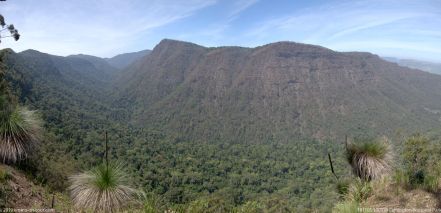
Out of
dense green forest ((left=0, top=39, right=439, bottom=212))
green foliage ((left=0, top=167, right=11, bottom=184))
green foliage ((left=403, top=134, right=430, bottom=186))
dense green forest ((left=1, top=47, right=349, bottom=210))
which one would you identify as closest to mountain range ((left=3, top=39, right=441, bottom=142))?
dense green forest ((left=0, top=39, right=439, bottom=212))

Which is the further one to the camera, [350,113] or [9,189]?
[350,113]

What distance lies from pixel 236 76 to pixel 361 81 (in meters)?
61.6

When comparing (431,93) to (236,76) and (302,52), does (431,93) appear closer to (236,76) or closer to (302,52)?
(302,52)

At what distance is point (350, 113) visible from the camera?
138 m

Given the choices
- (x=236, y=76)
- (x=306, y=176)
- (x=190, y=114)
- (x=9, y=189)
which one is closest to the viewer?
(x=9, y=189)

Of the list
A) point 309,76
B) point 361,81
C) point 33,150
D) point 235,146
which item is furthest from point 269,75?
point 33,150

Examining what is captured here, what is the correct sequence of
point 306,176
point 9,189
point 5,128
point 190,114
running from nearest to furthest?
point 9,189, point 5,128, point 306,176, point 190,114

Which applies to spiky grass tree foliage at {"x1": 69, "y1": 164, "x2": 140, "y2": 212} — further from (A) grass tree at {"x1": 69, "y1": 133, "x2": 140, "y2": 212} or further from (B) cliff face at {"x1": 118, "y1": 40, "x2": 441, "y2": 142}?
(B) cliff face at {"x1": 118, "y1": 40, "x2": 441, "y2": 142}

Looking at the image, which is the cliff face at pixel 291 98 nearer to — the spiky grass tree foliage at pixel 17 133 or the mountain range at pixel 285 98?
the mountain range at pixel 285 98

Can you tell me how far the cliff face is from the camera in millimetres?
131750

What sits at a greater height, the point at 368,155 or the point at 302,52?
the point at 302,52

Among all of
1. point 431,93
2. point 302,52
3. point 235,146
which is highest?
point 302,52

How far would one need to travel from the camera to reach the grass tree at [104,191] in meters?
5.30

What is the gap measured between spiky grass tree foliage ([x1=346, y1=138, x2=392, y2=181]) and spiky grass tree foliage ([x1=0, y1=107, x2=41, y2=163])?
698 centimetres
